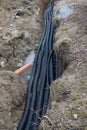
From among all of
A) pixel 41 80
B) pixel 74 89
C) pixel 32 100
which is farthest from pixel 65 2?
pixel 74 89

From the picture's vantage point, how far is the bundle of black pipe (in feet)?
13.8

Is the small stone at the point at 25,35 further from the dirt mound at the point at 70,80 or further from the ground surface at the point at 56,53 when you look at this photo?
the dirt mound at the point at 70,80

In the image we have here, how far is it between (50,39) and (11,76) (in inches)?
65.6

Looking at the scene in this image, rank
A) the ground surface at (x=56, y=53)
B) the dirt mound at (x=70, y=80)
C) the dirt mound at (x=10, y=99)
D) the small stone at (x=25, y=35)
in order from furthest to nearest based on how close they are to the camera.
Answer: the small stone at (x=25, y=35) < the dirt mound at (x=10, y=99) < the ground surface at (x=56, y=53) < the dirt mound at (x=70, y=80)

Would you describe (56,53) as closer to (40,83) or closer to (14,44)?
(40,83)

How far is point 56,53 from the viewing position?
5168mm

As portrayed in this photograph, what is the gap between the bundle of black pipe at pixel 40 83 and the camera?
13.8ft

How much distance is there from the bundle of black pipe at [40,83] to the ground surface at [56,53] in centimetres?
17

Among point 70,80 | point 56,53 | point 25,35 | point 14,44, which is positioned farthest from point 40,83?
point 25,35

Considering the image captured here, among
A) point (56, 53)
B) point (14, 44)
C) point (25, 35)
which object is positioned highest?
point (25, 35)

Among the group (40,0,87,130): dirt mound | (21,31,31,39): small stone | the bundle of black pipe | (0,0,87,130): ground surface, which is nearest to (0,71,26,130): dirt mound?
(0,0,87,130): ground surface

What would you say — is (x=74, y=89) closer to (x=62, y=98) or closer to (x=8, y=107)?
(x=62, y=98)

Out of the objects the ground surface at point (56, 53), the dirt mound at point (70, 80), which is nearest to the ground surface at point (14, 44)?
the ground surface at point (56, 53)

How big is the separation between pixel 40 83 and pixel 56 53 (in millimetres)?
680
